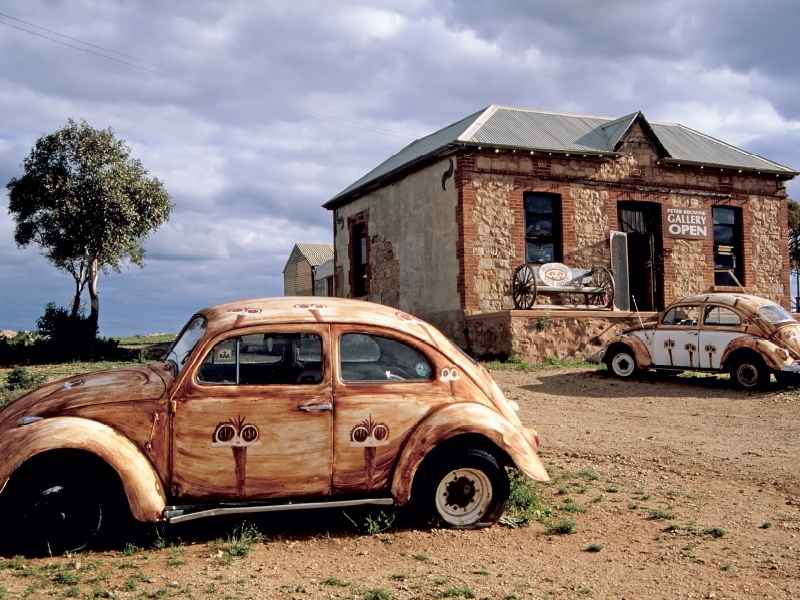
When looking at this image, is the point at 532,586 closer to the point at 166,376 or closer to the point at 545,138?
the point at 166,376

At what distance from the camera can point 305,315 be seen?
5.07 metres

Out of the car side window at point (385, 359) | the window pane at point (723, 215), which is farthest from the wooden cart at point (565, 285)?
the car side window at point (385, 359)

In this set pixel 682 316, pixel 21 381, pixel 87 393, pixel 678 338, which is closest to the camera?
pixel 87 393

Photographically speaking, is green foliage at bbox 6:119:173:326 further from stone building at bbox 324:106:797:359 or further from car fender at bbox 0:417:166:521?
car fender at bbox 0:417:166:521

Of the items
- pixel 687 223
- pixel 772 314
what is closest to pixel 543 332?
pixel 772 314

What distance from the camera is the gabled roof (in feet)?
62.6

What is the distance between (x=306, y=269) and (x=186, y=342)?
37488 millimetres

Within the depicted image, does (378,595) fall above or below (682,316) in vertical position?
below

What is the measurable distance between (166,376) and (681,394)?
32.9 ft

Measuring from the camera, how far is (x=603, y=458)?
772cm

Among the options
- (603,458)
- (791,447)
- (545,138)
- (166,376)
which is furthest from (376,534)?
(545,138)

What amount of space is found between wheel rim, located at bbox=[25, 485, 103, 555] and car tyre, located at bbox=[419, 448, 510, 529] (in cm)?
213

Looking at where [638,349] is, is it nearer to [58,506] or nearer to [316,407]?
[316,407]

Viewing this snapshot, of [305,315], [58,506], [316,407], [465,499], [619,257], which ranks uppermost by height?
[619,257]
